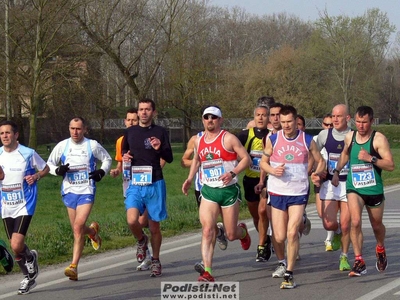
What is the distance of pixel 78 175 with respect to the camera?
9.12 m

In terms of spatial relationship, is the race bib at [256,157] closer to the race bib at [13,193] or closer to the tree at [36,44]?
the race bib at [13,193]

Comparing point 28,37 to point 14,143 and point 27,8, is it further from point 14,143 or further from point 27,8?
point 14,143

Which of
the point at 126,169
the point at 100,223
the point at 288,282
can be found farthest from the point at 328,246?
the point at 100,223

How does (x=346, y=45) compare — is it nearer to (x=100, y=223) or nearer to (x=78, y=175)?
(x=100, y=223)

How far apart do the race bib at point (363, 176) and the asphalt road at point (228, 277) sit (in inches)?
41.9

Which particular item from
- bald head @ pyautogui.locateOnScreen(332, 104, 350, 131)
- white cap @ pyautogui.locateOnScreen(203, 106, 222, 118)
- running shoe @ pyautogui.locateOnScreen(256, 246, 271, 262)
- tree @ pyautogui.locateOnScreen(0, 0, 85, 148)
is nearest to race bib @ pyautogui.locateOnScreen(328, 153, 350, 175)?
bald head @ pyautogui.locateOnScreen(332, 104, 350, 131)

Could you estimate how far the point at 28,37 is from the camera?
32594 mm

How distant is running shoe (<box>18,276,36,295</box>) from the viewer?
8.22m

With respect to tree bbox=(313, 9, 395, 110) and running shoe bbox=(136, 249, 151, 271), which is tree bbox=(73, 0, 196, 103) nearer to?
running shoe bbox=(136, 249, 151, 271)

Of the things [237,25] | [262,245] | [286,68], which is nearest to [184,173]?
[262,245]

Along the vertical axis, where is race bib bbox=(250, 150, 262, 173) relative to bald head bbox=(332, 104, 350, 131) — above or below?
below

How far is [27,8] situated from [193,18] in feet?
66.4

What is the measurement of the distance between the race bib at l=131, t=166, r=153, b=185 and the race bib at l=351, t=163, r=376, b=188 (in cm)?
239

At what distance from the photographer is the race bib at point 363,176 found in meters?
8.85
